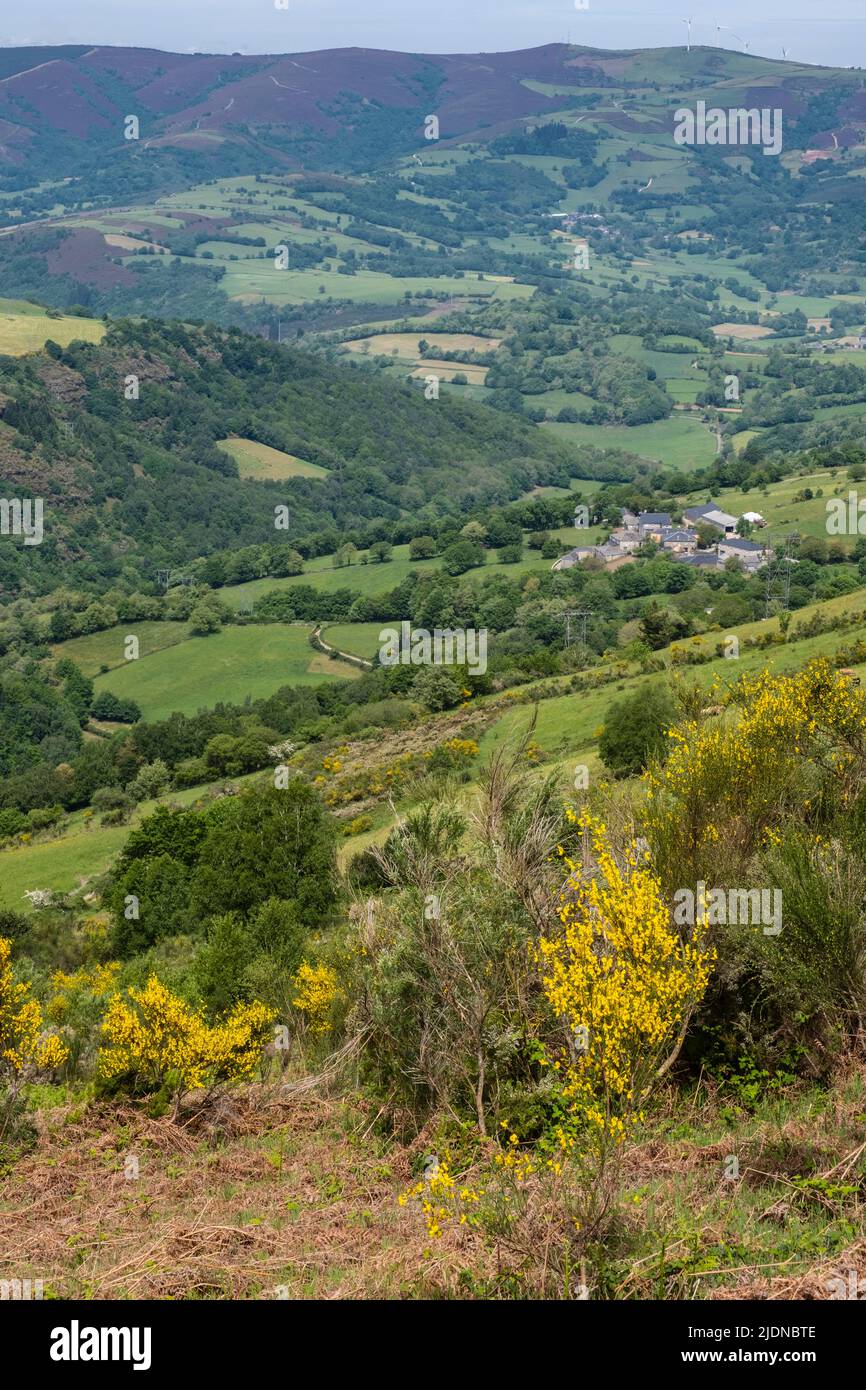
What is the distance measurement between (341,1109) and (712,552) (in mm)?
106185

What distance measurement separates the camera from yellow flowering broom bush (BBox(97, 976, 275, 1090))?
17203 millimetres

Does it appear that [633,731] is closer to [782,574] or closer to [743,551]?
[782,574]

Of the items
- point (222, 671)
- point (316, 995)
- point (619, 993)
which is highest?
point (619, 993)

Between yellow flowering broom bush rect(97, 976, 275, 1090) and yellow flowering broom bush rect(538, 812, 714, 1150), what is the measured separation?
5.96 m

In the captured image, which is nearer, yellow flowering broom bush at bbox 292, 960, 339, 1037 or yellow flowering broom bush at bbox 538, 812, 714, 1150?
yellow flowering broom bush at bbox 538, 812, 714, 1150

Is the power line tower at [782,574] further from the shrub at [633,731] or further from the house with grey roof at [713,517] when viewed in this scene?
the shrub at [633,731]

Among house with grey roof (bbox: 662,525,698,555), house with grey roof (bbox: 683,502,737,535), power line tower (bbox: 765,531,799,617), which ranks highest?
house with grey roof (bbox: 683,502,737,535)

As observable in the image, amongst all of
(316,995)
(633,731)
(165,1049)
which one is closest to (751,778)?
(316,995)

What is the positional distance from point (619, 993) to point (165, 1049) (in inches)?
316

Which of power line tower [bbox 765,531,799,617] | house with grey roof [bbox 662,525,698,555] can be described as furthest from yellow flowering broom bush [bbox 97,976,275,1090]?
house with grey roof [bbox 662,525,698,555]

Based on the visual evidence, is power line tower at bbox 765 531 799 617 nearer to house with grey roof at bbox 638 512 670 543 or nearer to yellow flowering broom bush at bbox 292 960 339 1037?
house with grey roof at bbox 638 512 670 543

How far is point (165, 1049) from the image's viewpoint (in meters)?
17.4

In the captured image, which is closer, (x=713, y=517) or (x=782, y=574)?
(x=782, y=574)

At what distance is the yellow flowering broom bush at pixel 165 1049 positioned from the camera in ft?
56.4
